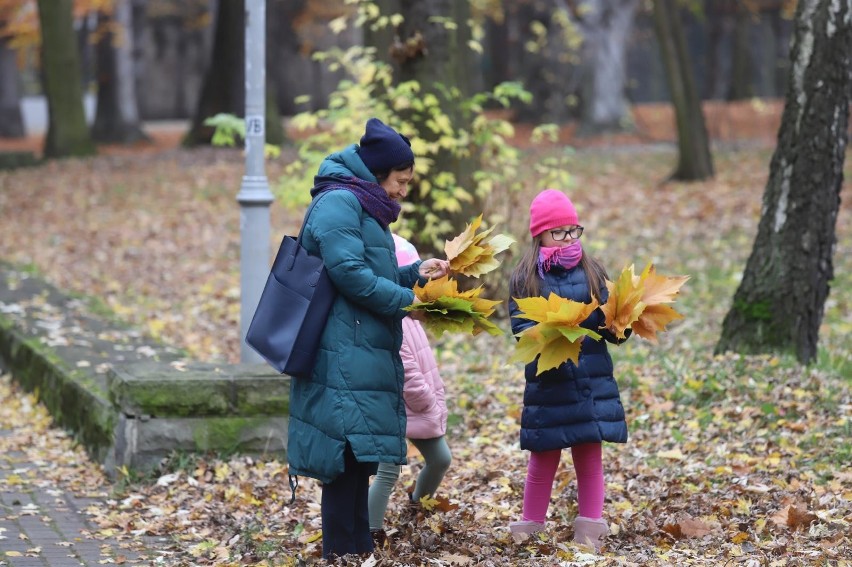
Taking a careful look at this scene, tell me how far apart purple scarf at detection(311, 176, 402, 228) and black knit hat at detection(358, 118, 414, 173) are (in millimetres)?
83

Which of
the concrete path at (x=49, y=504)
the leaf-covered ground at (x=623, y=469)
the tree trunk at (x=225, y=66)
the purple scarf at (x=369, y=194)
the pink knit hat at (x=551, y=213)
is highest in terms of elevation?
the tree trunk at (x=225, y=66)

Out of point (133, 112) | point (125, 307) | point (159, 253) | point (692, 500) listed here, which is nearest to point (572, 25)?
point (133, 112)

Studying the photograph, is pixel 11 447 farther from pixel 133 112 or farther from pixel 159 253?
pixel 133 112

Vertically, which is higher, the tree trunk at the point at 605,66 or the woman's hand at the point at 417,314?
the tree trunk at the point at 605,66

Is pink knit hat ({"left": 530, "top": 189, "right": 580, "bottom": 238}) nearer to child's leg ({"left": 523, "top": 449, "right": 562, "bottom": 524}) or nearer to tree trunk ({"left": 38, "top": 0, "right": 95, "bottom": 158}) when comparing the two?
child's leg ({"left": 523, "top": 449, "right": 562, "bottom": 524})

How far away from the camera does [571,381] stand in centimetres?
549

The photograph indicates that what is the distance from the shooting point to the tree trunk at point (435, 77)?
11367 mm

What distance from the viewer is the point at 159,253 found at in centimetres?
1689

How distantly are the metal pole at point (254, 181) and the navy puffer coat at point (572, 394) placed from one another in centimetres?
306

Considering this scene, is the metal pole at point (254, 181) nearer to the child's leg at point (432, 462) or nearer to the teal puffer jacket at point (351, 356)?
the child's leg at point (432, 462)

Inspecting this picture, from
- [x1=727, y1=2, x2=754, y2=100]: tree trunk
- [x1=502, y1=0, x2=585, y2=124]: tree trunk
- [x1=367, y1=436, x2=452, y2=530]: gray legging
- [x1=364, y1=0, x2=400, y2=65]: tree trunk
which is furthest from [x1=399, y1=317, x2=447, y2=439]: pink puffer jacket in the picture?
[x1=727, y1=2, x2=754, y2=100]: tree trunk

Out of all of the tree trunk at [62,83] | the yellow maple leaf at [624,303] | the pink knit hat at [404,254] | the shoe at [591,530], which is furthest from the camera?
the tree trunk at [62,83]

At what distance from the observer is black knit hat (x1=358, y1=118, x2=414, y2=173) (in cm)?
516

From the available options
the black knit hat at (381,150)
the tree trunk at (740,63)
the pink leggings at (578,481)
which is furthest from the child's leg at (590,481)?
the tree trunk at (740,63)
